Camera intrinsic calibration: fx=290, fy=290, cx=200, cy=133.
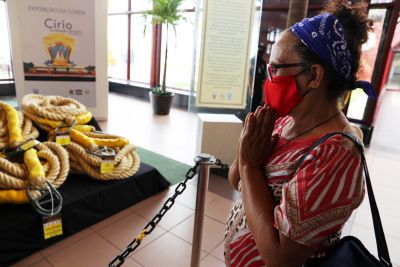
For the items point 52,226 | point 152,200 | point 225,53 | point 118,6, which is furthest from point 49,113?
point 118,6

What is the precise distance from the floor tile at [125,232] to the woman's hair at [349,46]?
6.18ft

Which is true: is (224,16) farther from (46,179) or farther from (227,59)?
(46,179)

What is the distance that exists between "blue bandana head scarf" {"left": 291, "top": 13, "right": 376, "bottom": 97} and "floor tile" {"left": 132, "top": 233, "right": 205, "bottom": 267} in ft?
5.72

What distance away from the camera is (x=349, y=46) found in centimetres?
85

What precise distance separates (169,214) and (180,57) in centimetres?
616

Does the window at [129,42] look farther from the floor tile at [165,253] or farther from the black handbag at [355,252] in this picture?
the black handbag at [355,252]

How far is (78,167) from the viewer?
251 cm

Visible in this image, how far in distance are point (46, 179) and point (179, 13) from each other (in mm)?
5180

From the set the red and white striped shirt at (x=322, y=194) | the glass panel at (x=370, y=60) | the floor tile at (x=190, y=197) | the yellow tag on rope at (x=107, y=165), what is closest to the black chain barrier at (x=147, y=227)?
the red and white striped shirt at (x=322, y=194)

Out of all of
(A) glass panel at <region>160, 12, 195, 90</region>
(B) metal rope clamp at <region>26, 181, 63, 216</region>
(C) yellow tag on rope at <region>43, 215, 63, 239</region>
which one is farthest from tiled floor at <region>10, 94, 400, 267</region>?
(A) glass panel at <region>160, 12, 195, 90</region>

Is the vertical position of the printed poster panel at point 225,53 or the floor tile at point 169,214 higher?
the printed poster panel at point 225,53

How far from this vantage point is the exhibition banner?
4.53 metres

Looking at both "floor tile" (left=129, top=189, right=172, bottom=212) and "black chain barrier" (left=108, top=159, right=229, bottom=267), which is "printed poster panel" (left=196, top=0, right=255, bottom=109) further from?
"black chain barrier" (left=108, top=159, right=229, bottom=267)

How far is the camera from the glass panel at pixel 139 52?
28.3 ft
